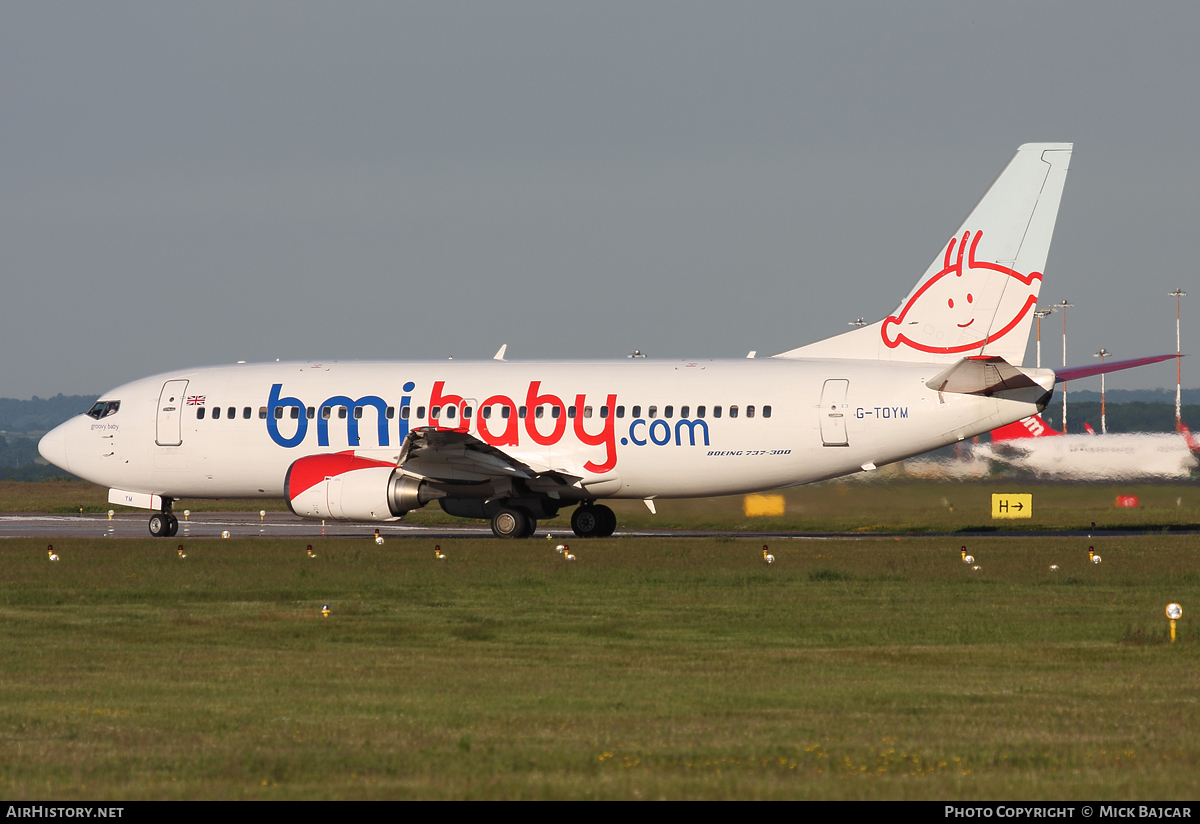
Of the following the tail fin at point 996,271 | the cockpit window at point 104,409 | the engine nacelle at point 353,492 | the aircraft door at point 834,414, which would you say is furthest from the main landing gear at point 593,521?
the cockpit window at point 104,409

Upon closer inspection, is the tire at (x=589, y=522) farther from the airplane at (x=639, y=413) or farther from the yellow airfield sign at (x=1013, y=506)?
the yellow airfield sign at (x=1013, y=506)

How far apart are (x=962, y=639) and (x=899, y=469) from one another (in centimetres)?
2319

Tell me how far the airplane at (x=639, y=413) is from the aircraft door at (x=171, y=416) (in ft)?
0.20

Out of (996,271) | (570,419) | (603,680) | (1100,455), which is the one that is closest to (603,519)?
(570,419)

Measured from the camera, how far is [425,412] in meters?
33.9

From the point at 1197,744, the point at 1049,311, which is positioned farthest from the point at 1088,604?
the point at 1049,311

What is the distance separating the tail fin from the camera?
3139 centimetres

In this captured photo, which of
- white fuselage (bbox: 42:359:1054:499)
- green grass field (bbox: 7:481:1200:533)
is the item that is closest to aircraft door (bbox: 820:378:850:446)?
white fuselage (bbox: 42:359:1054:499)

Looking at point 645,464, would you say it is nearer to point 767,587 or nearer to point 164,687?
point 767,587

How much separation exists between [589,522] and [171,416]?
1098 cm

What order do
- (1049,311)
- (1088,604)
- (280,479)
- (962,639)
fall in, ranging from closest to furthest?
(962,639) → (1088,604) → (280,479) → (1049,311)

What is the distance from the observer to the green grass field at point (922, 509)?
38844 millimetres

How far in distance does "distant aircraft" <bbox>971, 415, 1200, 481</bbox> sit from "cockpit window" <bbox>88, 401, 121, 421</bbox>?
23.5 m

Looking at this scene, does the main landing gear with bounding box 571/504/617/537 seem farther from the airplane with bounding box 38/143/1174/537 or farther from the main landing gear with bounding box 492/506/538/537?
the main landing gear with bounding box 492/506/538/537
